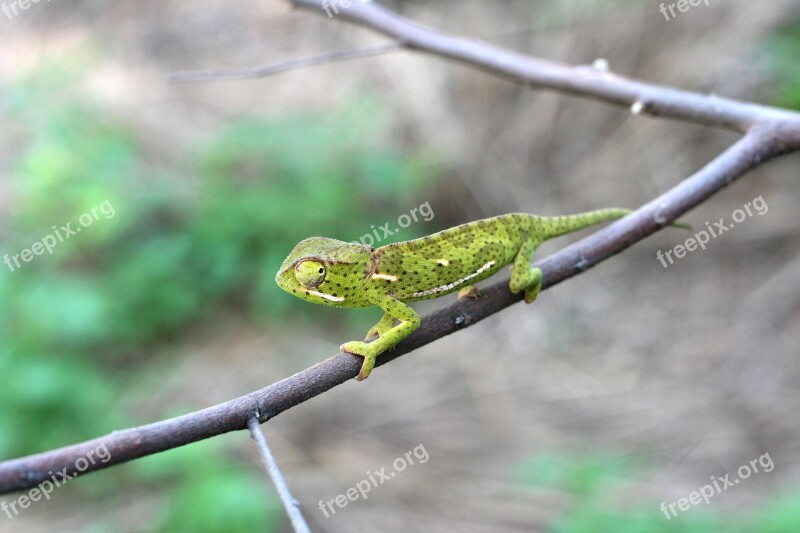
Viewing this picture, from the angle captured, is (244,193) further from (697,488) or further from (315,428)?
(697,488)

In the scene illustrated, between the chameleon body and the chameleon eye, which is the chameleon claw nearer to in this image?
the chameleon body

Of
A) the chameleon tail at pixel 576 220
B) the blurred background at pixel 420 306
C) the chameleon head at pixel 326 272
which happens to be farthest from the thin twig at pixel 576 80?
the blurred background at pixel 420 306

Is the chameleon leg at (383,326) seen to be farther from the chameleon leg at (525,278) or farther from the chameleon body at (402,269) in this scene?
the chameleon leg at (525,278)

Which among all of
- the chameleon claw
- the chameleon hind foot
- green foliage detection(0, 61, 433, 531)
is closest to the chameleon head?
the chameleon claw

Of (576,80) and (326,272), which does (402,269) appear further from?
(576,80)

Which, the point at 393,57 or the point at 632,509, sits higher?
the point at 393,57

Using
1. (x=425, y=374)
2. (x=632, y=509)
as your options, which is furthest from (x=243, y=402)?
(x=425, y=374)
